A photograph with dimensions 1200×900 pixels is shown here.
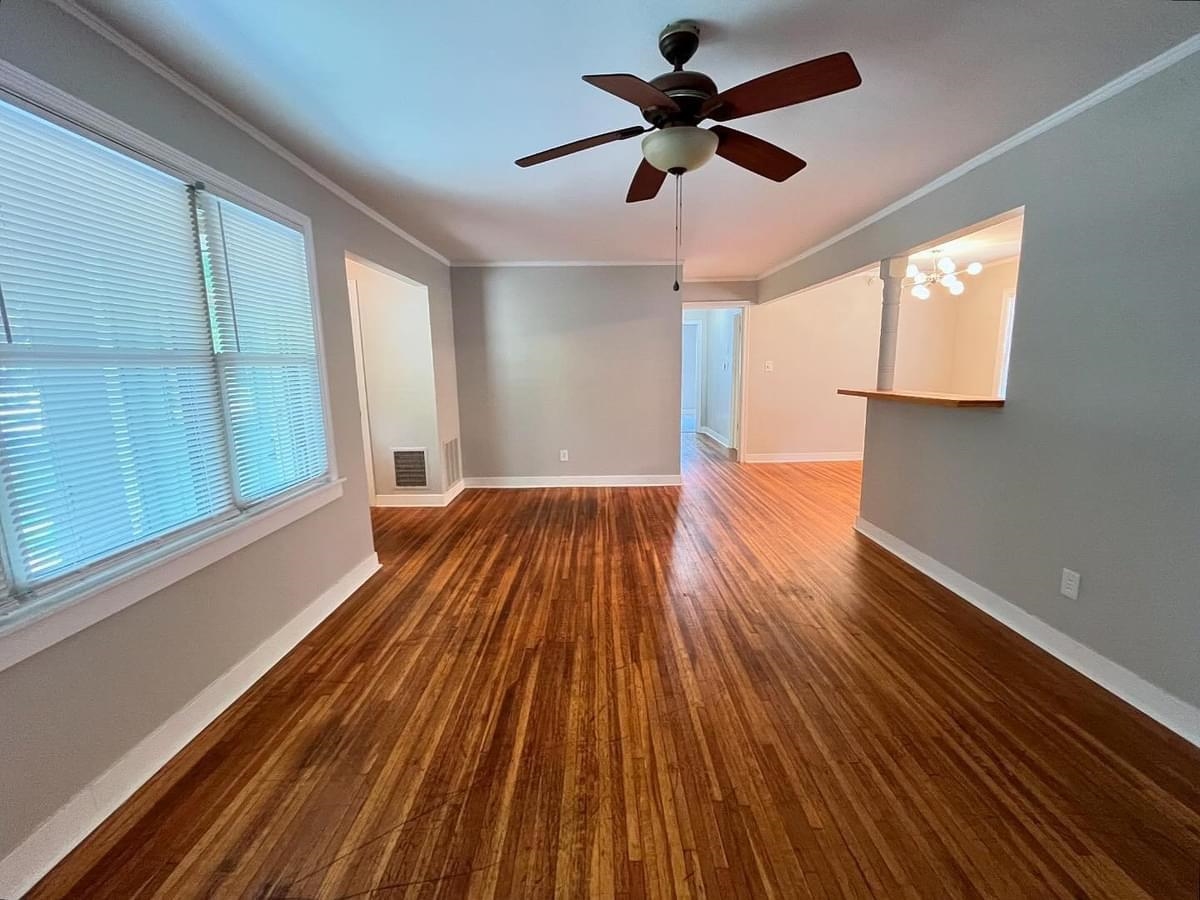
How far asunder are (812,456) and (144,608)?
22.0 ft

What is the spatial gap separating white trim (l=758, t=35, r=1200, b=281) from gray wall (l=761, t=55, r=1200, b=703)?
0.03 meters

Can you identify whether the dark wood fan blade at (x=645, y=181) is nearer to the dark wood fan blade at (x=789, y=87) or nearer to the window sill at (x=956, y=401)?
the dark wood fan blade at (x=789, y=87)

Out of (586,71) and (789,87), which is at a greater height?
(586,71)

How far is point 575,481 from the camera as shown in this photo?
5.45 metres

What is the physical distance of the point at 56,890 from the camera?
1.23 metres

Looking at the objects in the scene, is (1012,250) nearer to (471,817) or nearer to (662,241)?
(662,241)

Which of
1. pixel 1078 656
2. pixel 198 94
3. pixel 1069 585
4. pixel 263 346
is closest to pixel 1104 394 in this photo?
pixel 1069 585

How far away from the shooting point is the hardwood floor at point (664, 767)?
1.26 m

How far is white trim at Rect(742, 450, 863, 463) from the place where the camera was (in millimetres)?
6480

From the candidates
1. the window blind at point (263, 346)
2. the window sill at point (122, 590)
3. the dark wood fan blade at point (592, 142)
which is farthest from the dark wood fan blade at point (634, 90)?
the window sill at point (122, 590)

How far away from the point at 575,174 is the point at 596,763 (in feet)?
9.27

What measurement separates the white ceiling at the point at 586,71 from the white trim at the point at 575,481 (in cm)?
317

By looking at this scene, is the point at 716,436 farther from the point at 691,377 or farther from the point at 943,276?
the point at 943,276

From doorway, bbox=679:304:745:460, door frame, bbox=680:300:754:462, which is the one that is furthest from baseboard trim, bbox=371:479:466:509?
door frame, bbox=680:300:754:462
